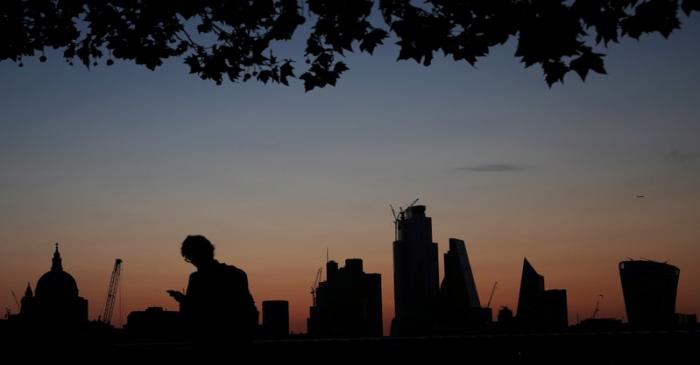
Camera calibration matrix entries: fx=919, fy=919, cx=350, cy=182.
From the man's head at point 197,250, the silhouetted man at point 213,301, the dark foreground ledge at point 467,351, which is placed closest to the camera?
the dark foreground ledge at point 467,351

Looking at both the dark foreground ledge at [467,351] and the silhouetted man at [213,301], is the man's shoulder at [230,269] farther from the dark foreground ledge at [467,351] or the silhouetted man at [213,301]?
the dark foreground ledge at [467,351]

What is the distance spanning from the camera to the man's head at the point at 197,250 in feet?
37.8

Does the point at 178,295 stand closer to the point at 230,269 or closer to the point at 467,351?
the point at 230,269

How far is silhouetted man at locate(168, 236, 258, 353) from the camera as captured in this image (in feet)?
37.4

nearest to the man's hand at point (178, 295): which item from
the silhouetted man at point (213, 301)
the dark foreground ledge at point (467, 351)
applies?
the silhouetted man at point (213, 301)

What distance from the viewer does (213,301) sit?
1152 cm

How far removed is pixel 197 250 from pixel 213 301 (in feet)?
2.20

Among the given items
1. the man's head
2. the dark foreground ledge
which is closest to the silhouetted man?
the man's head

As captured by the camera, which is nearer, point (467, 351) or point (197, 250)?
point (467, 351)

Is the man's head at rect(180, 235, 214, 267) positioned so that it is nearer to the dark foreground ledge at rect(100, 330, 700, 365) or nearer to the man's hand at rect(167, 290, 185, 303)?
the man's hand at rect(167, 290, 185, 303)

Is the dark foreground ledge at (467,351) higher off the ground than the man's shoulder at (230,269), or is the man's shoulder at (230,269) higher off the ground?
the man's shoulder at (230,269)

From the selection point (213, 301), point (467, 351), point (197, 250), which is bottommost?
point (467, 351)

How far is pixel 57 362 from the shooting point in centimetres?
1097

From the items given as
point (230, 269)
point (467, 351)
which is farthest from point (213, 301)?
point (467, 351)
